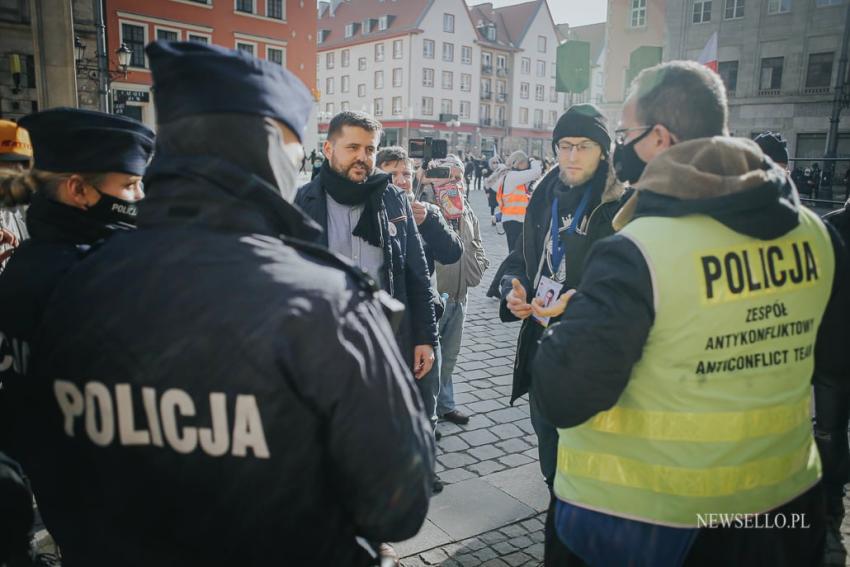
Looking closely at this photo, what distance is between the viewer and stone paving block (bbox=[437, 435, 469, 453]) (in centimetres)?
454

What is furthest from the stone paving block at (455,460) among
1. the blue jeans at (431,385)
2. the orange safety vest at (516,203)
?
the orange safety vest at (516,203)

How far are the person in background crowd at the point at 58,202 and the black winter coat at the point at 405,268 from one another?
1243mm

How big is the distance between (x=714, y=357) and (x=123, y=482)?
59.5 inches

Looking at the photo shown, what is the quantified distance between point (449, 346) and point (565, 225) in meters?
2.00

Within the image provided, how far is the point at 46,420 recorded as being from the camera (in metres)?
1.50

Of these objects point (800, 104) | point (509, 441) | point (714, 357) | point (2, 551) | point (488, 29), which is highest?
point (488, 29)

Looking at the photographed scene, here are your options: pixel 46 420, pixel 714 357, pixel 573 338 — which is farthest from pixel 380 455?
pixel 714 357

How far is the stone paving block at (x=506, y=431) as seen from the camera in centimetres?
480

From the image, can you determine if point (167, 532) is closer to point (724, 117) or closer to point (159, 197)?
point (159, 197)

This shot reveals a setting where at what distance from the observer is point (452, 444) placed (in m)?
4.62

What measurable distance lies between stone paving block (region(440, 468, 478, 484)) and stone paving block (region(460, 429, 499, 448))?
0.45m

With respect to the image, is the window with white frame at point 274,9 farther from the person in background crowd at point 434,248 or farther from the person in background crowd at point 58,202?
the person in background crowd at point 58,202

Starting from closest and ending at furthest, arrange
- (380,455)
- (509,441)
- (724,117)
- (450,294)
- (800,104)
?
(380,455) < (724,117) < (509,441) < (450,294) < (800,104)

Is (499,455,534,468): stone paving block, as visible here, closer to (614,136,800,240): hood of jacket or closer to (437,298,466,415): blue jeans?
(437,298,466,415): blue jeans
